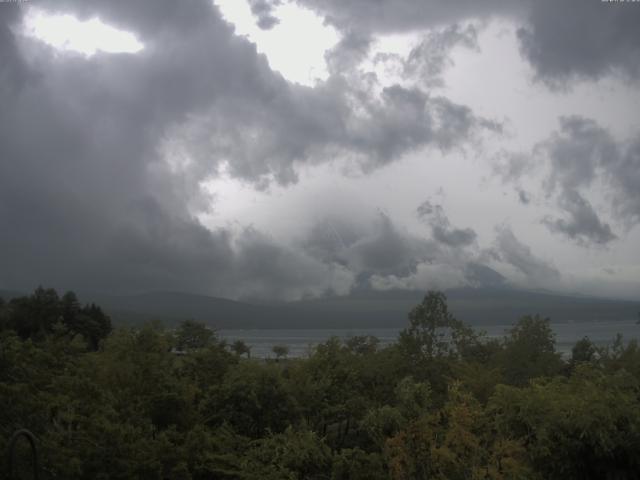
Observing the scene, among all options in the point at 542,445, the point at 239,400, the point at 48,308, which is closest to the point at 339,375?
the point at 239,400

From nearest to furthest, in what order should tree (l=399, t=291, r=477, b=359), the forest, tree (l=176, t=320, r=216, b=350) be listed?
the forest
tree (l=399, t=291, r=477, b=359)
tree (l=176, t=320, r=216, b=350)

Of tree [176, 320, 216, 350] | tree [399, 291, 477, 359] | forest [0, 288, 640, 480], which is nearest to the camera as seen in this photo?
forest [0, 288, 640, 480]

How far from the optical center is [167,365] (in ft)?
108

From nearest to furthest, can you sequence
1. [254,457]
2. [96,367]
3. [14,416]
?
[14,416] → [254,457] → [96,367]

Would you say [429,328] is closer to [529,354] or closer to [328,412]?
[529,354]

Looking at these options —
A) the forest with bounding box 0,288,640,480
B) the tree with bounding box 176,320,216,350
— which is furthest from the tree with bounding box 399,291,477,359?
the tree with bounding box 176,320,216,350

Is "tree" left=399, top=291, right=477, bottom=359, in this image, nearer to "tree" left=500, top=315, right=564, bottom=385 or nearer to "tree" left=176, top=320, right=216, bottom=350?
"tree" left=500, top=315, right=564, bottom=385

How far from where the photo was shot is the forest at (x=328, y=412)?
19.3m

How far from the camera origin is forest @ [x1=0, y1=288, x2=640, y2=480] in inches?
758

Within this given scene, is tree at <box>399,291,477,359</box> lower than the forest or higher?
higher

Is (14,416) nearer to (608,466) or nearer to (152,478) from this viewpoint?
(152,478)

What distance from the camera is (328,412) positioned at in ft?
106

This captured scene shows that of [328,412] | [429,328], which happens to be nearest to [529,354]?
[429,328]

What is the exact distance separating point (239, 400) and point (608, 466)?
1714 cm
